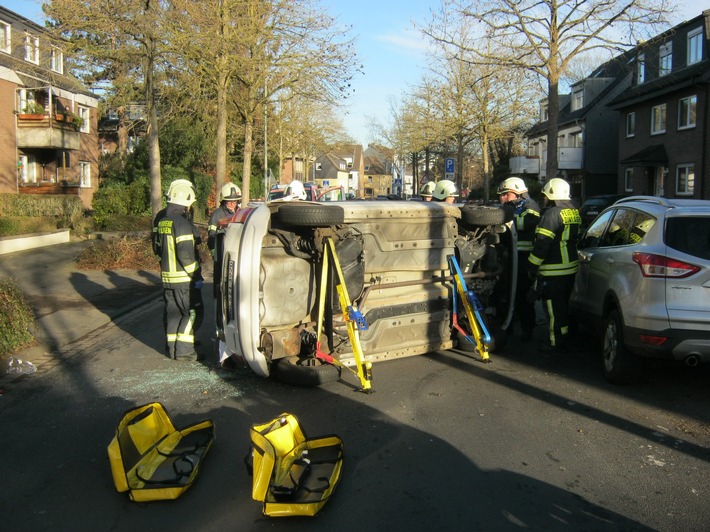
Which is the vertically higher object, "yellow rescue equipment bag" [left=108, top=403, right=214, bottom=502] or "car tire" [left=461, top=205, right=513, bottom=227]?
"car tire" [left=461, top=205, right=513, bottom=227]

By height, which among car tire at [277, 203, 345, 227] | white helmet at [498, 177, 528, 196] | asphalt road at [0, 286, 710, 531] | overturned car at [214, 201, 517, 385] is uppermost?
white helmet at [498, 177, 528, 196]

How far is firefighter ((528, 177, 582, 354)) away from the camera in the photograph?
6914 mm

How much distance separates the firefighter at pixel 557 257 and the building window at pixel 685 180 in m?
25.3

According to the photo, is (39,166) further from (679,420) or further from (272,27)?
(679,420)

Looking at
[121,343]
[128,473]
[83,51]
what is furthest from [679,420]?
[83,51]

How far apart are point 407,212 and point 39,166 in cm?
3130

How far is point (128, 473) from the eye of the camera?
387 centimetres

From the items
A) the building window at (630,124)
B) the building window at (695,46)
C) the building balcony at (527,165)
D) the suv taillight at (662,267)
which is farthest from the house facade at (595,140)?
the suv taillight at (662,267)

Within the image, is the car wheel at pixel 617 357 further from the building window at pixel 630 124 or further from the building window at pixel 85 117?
the building window at pixel 85 117

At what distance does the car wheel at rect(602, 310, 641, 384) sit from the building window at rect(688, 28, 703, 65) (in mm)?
28028

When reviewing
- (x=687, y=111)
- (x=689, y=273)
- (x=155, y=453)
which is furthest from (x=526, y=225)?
(x=687, y=111)

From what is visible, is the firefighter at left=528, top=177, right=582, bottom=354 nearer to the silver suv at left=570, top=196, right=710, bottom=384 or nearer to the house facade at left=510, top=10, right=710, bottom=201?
→ the silver suv at left=570, top=196, right=710, bottom=384

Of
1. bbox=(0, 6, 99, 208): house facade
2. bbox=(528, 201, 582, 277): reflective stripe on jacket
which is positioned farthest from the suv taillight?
bbox=(0, 6, 99, 208): house facade

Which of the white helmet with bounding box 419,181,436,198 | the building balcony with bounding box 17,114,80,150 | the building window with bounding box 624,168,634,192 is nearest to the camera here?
the white helmet with bounding box 419,181,436,198
